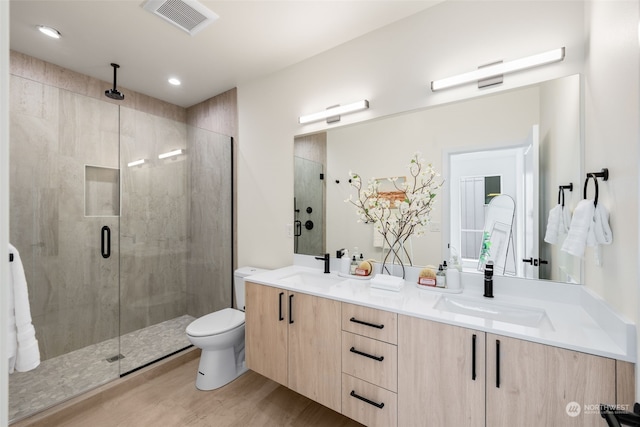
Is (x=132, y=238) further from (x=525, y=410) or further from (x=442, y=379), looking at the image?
(x=525, y=410)

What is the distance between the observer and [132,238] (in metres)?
2.68

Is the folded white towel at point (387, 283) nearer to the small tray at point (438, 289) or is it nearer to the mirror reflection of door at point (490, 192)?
the small tray at point (438, 289)

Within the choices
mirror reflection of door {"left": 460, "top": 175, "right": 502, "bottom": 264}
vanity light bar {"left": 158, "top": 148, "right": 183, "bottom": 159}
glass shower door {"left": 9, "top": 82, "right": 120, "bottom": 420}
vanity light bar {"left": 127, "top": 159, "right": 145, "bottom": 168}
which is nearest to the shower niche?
glass shower door {"left": 9, "top": 82, "right": 120, "bottom": 420}

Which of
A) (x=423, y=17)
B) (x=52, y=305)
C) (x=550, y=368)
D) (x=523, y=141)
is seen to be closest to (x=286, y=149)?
(x=423, y=17)

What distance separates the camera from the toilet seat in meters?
2.02

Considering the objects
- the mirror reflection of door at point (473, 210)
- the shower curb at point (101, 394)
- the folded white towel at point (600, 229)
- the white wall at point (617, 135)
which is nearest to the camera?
the white wall at point (617, 135)

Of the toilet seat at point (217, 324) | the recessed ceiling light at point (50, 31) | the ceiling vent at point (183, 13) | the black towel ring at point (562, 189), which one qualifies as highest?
the recessed ceiling light at point (50, 31)

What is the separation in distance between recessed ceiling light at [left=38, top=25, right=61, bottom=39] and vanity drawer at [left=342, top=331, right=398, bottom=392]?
9.39 ft

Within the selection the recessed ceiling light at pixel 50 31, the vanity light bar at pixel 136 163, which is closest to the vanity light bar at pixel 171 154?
the vanity light bar at pixel 136 163

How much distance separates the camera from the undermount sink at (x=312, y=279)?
6.21 feet

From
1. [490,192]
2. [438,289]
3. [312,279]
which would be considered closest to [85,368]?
[312,279]

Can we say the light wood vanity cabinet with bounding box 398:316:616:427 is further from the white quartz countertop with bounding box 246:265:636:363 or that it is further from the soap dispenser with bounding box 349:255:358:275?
the soap dispenser with bounding box 349:255:358:275

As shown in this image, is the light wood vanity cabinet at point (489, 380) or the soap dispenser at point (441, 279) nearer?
the light wood vanity cabinet at point (489, 380)

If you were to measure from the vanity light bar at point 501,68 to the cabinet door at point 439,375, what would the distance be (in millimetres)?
1364
